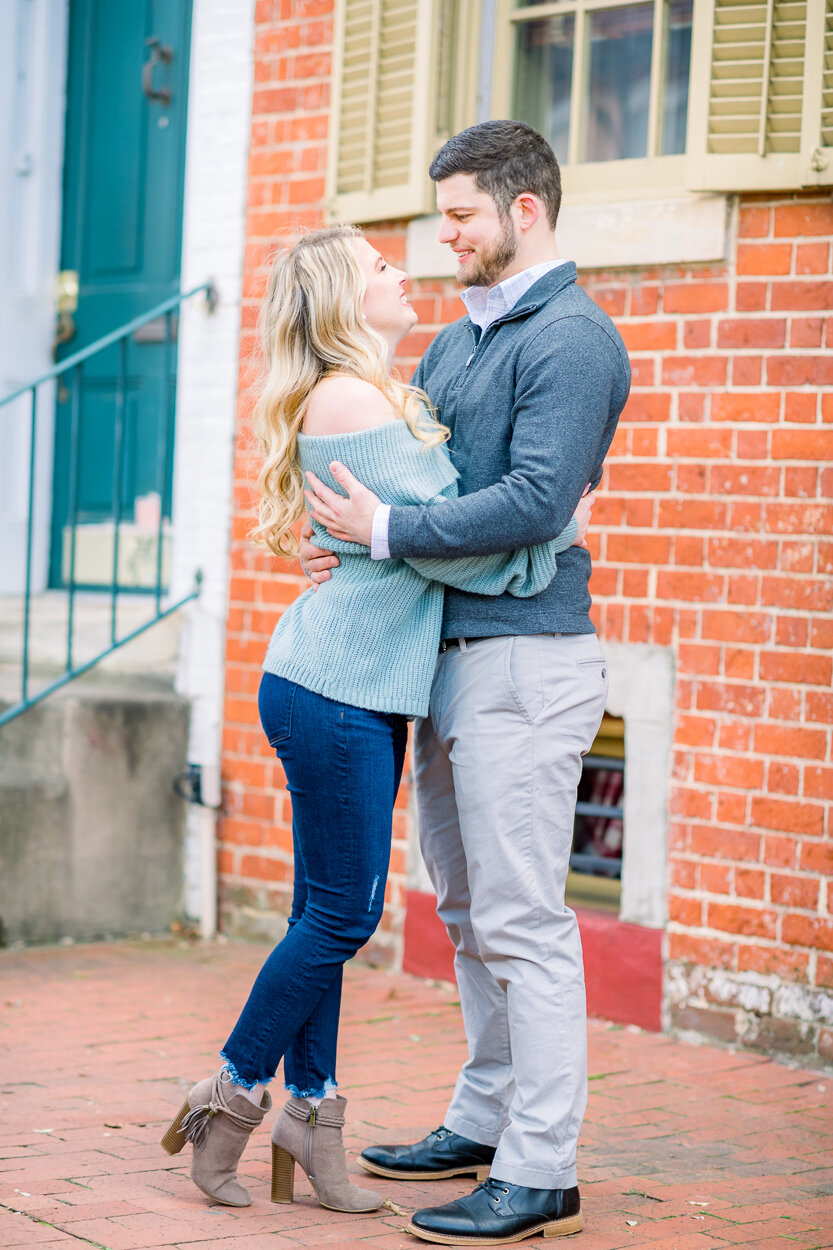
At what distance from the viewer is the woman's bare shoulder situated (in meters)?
2.78

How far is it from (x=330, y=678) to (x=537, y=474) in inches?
20.7

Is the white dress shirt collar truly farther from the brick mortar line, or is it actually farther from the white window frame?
the brick mortar line

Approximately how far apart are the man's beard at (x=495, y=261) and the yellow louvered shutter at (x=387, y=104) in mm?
1936

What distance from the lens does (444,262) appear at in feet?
15.5

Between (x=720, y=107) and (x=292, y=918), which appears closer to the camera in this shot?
(x=292, y=918)

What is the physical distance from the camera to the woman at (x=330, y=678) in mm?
2783

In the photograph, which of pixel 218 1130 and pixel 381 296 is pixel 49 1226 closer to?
pixel 218 1130

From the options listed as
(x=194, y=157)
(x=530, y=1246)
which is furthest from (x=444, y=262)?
(x=530, y=1246)

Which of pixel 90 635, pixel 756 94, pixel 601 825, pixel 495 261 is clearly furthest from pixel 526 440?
pixel 90 635

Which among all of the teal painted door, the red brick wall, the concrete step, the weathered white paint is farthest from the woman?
the teal painted door

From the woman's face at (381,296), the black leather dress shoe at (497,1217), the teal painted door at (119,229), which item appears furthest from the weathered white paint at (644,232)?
the black leather dress shoe at (497,1217)

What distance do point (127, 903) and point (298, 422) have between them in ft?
9.50

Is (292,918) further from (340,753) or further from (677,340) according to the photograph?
(677,340)

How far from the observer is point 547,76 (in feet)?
15.4
